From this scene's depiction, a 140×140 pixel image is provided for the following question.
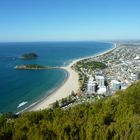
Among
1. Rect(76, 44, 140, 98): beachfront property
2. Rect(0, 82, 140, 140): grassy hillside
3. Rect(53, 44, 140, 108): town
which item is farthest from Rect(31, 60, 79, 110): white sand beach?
Rect(0, 82, 140, 140): grassy hillside

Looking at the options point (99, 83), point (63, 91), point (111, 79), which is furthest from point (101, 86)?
point (111, 79)

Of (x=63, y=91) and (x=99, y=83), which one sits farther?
(x=99, y=83)

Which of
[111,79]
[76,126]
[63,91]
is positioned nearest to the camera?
[76,126]

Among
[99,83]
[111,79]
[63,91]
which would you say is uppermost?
[99,83]

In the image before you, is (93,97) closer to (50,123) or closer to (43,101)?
(43,101)

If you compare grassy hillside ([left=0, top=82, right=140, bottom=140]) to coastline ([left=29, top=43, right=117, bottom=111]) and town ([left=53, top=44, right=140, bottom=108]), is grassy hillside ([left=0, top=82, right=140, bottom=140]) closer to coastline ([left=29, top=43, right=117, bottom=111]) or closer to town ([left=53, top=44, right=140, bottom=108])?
town ([left=53, top=44, right=140, bottom=108])

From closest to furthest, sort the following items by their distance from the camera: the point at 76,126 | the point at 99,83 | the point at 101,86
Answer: the point at 76,126
the point at 101,86
the point at 99,83

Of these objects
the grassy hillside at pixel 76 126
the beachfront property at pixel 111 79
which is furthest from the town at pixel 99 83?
the grassy hillside at pixel 76 126

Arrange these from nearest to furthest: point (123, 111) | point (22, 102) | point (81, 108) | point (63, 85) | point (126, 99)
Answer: point (123, 111) < point (81, 108) < point (126, 99) < point (22, 102) < point (63, 85)

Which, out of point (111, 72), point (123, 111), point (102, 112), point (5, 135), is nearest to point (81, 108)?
point (102, 112)

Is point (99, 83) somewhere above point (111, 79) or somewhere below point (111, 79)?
above

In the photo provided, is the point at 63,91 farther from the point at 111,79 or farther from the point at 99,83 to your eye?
the point at 111,79
